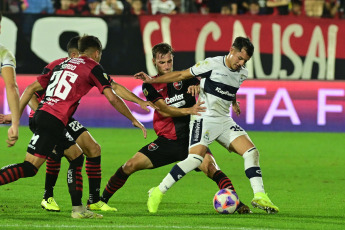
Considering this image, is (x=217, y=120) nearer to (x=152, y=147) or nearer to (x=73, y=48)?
(x=152, y=147)

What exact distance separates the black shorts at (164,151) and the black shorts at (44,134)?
1.26m

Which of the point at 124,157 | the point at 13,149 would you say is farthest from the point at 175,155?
the point at 13,149

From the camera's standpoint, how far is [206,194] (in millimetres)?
10188

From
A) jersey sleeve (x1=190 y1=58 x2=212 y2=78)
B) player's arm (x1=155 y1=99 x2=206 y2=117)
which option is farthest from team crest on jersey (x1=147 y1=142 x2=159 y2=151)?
jersey sleeve (x1=190 y1=58 x2=212 y2=78)

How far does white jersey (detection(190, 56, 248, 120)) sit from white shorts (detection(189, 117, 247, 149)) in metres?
0.07

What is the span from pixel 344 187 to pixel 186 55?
8.46 metres

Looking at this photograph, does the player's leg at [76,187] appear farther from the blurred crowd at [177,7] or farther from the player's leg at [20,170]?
the blurred crowd at [177,7]

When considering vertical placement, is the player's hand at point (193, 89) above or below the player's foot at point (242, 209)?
above

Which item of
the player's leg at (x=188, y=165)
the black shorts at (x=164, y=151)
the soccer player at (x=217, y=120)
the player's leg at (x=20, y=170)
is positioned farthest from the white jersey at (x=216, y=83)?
the player's leg at (x=20, y=170)

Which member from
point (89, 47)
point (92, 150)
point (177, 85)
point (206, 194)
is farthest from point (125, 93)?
point (206, 194)

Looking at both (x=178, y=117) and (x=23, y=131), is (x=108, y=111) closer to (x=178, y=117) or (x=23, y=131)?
(x=23, y=131)

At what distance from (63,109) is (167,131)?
5.05 ft

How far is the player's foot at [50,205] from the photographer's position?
8.44m

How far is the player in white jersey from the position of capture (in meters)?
6.94
